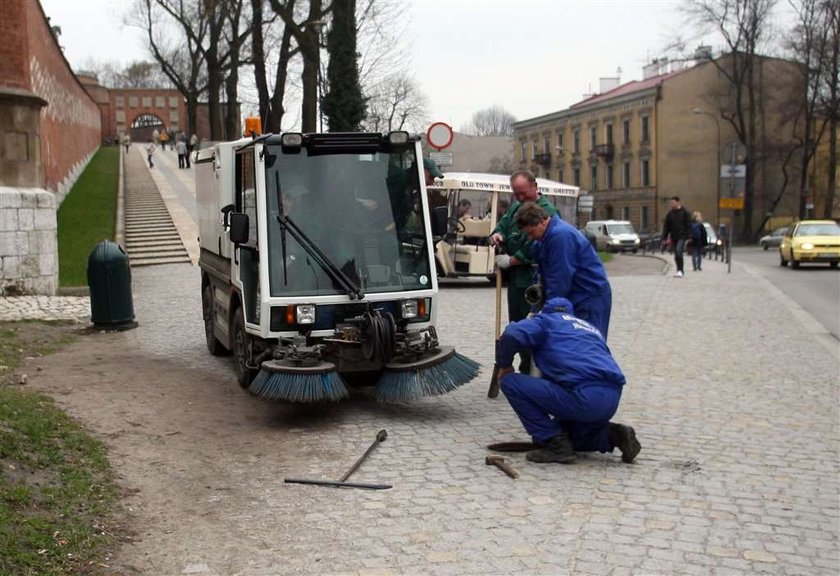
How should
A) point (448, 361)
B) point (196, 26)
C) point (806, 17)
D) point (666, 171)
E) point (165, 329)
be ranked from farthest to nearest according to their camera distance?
point (666, 171), point (806, 17), point (196, 26), point (165, 329), point (448, 361)

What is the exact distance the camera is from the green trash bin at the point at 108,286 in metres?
13.0

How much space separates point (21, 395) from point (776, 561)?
6.09 m

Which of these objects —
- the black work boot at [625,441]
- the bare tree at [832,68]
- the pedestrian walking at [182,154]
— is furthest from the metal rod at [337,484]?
the bare tree at [832,68]

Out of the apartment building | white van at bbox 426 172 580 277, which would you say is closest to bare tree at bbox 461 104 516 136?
the apartment building

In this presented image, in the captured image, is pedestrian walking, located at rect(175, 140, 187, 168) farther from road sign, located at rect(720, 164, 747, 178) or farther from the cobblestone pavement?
the cobblestone pavement

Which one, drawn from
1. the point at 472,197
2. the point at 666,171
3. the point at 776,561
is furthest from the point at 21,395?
the point at 666,171

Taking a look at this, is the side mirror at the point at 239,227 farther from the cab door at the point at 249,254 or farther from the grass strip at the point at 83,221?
the grass strip at the point at 83,221

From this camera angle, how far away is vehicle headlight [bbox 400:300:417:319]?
794cm

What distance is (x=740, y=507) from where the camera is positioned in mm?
5660

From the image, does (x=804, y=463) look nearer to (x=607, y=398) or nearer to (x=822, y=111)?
(x=607, y=398)

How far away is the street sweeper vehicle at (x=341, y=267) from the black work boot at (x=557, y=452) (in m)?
1.36

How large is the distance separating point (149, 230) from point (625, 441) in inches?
880

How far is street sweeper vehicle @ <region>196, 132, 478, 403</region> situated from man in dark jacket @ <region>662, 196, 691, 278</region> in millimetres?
15255

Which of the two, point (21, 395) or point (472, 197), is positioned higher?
point (472, 197)
